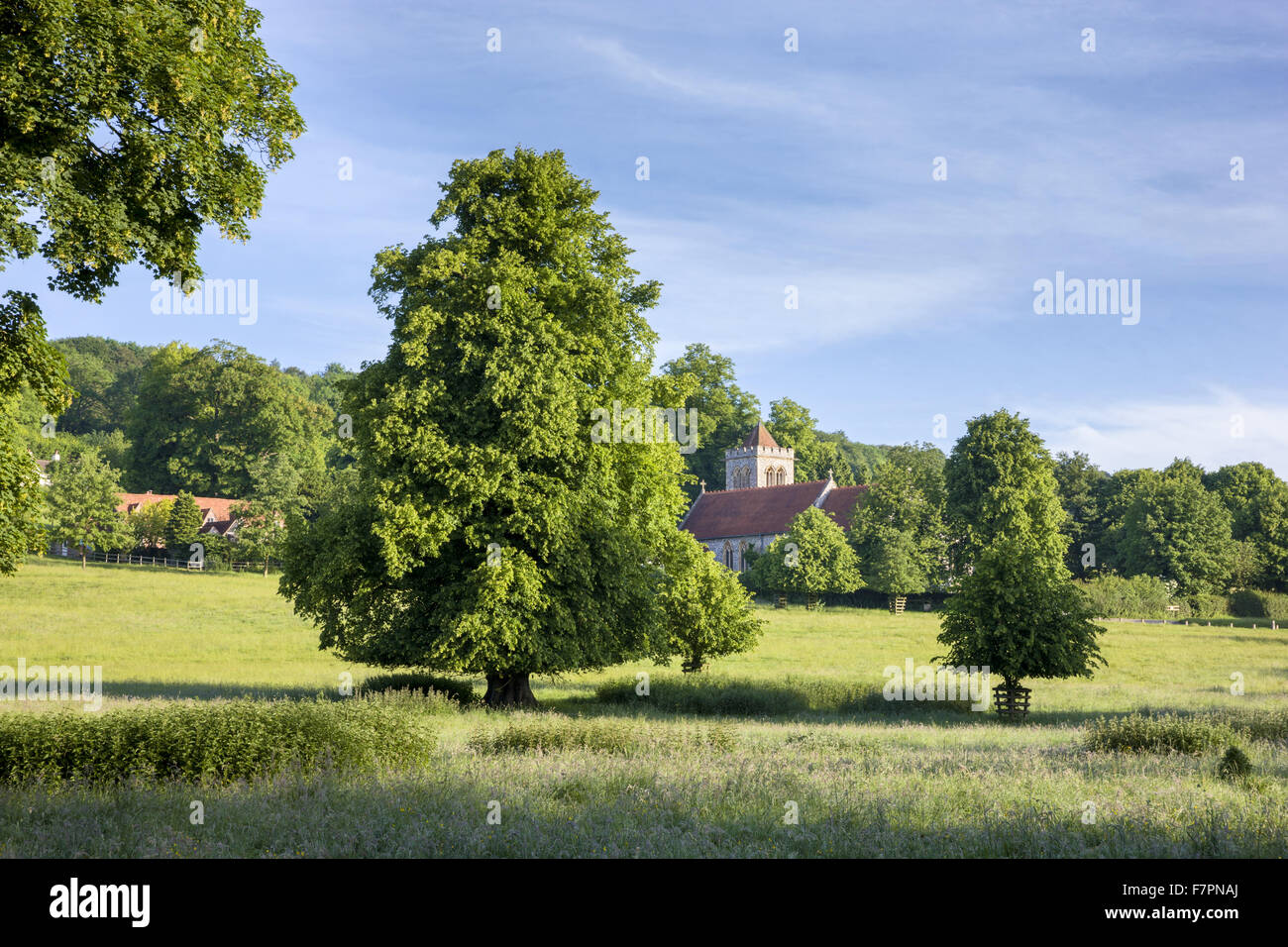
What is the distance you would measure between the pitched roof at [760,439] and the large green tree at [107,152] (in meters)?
96.7

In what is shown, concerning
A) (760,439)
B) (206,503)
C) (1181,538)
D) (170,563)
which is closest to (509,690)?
(170,563)

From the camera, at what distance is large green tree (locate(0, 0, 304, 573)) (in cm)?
1195

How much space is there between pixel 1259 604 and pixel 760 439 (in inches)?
2015

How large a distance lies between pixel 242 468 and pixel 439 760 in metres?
93.3

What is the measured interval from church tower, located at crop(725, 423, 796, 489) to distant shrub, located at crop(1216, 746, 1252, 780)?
95.3m

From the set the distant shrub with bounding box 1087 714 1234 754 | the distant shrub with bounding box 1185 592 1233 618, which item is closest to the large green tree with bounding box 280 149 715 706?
the distant shrub with bounding box 1087 714 1234 754

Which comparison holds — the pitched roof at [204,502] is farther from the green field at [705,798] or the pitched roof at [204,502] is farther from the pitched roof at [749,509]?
the green field at [705,798]

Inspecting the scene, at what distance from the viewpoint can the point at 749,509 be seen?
100 metres

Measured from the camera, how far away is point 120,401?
472ft

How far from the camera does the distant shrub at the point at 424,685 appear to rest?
25.5m

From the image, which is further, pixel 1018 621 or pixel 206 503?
pixel 206 503

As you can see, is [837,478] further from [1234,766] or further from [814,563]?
[1234,766]

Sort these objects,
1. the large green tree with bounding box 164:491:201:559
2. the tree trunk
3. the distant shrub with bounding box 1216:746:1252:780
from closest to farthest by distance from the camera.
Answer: the distant shrub with bounding box 1216:746:1252:780 < the tree trunk < the large green tree with bounding box 164:491:201:559

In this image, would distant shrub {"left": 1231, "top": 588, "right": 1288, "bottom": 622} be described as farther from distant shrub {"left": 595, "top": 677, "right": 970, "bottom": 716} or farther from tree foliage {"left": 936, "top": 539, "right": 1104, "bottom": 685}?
distant shrub {"left": 595, "top": 677, "right": 970, "bottom": 716}
